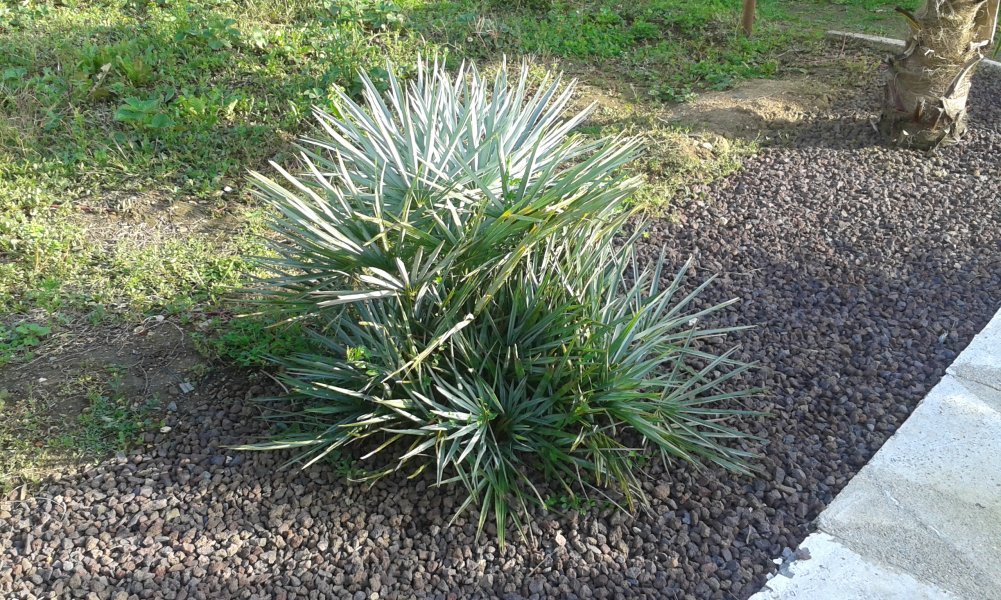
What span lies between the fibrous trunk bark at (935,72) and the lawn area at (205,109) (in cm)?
101

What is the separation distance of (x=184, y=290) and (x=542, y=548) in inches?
85.7

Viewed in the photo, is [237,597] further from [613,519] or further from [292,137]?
[292,137]

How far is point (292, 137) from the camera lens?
539cm

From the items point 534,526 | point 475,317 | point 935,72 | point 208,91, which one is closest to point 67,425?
point 475,317

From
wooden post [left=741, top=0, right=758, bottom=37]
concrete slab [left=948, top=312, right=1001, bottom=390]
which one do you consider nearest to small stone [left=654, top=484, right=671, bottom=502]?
concrete slab [left=948, top=312, right=1001, bottom=390]

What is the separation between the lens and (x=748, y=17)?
709 cm

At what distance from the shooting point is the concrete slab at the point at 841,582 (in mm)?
2676

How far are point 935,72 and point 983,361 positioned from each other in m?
2.60

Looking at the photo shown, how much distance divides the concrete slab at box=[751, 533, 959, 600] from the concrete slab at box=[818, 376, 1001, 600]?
0.04 meters

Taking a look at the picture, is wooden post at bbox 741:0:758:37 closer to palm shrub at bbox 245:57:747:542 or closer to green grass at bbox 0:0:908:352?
green grass at bbox 0:0:908:352

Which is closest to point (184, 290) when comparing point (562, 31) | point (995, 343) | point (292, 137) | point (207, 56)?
point (292, 137)

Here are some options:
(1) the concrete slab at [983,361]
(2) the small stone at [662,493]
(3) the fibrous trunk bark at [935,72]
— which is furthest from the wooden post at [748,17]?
(2) the small stone at [662,493]

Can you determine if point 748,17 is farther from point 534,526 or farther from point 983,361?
point 534,526

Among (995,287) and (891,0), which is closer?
(995,287)
